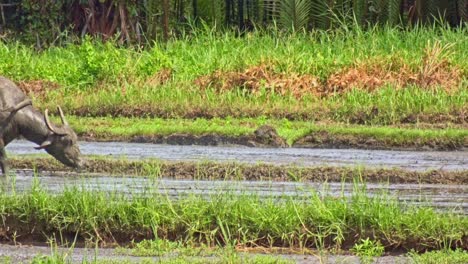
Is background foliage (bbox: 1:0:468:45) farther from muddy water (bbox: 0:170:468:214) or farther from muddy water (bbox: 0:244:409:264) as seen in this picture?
muddy water (bbox: 0:244:409:264)

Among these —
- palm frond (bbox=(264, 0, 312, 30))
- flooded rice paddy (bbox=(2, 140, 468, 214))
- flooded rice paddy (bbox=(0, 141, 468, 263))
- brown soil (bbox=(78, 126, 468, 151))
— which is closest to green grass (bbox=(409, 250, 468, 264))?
flooded rice paddy (bbox=(0, 141, 468, 263))

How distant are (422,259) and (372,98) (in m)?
7.94

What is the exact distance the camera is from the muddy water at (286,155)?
12.0 m

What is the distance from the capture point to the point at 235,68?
53.8ft

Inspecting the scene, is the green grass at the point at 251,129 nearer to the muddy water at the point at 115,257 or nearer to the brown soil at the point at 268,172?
Answer: the brown soil at the point at 268,172

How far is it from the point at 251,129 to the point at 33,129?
315 centimetres

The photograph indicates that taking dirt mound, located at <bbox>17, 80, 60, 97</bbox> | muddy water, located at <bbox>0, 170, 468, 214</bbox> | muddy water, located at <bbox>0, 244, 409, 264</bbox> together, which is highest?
dirt mound, located at <bbox>17, 80, 60, 97</bbox>

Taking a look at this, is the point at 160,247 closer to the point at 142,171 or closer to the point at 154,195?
the point at 154,195

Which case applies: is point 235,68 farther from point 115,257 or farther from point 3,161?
point 115,257

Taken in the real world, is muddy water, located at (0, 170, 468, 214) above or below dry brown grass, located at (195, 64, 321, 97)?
below

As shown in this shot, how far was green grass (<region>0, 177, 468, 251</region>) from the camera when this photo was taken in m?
8.02

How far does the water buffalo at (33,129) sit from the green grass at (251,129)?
2.20 meters

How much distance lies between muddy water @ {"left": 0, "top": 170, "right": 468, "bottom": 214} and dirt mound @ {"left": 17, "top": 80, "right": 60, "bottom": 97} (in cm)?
489

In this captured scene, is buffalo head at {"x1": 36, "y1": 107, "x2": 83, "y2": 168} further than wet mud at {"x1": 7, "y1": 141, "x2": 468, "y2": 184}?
Yes
